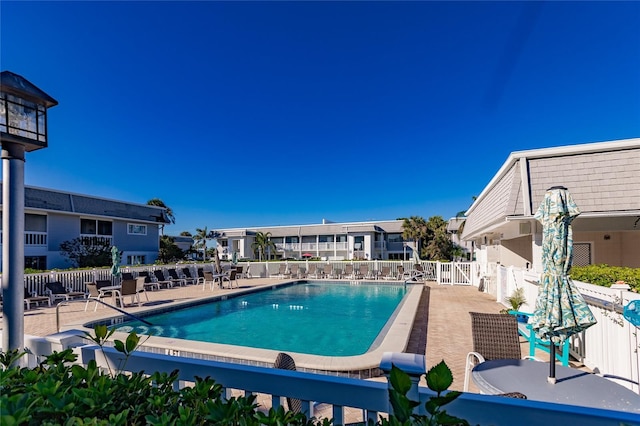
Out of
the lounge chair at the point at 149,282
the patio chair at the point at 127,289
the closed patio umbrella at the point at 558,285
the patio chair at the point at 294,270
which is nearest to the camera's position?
the closed patio umbrella at the point at 558,285

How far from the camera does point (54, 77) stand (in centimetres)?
722

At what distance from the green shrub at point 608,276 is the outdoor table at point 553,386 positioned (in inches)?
173

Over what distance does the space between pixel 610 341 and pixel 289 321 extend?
8.08 meters

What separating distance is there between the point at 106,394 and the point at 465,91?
19.5 metres

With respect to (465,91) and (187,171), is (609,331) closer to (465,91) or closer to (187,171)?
(465,91)

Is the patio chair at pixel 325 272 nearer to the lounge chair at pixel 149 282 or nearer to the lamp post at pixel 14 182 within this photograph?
the lounge chair at pixel 149 282

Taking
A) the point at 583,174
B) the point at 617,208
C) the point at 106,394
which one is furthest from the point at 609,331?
the point at 106,394

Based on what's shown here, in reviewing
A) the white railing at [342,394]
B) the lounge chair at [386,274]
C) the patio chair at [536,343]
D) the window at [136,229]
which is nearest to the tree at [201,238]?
the window at [136,229]

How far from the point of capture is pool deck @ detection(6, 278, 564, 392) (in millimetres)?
6004

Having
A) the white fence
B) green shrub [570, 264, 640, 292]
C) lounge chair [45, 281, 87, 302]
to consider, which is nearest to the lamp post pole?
the white fence

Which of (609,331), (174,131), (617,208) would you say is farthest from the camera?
(174,131)

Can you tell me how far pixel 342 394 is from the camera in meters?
1.70

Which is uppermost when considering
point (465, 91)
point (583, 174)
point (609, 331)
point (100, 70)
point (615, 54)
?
point (465, 91)

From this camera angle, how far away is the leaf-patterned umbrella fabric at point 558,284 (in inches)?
142
